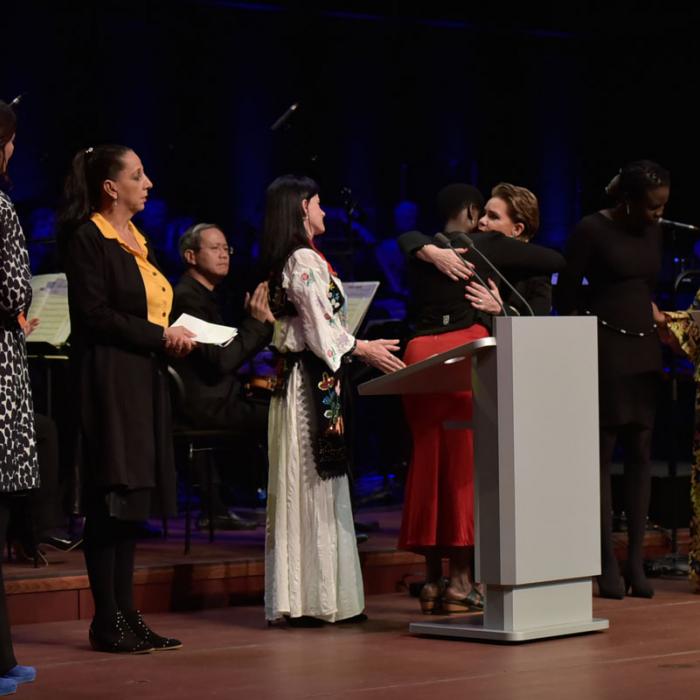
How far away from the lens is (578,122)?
10688 mm

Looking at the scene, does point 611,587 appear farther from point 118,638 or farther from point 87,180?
point 87,180

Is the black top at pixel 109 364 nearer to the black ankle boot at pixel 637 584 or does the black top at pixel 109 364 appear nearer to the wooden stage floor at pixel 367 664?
the wooden stage floor at pixel 367 664

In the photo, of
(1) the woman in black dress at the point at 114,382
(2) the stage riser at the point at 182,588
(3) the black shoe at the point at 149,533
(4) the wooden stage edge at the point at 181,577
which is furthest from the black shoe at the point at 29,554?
(1) the woman in black dress at the point at 114,382

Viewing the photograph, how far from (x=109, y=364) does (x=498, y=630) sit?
1393 mm

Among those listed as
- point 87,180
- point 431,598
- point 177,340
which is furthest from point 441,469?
point 87,180

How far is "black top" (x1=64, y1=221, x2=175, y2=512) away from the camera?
410 cm

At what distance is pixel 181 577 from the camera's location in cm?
516

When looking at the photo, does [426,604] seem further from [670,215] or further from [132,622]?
[670,215]

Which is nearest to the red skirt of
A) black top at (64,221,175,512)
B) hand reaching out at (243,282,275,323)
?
hand reaching out at (243,282,275,323)

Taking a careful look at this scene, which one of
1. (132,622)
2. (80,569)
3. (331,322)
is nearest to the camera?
(132,622)

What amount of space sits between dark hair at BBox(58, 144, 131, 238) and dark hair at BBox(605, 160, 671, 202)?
6.34 ft

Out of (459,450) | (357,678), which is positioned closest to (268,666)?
(357,678)

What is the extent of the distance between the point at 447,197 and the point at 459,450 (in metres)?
0.90

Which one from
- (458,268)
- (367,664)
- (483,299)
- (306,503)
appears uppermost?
(458,268)
